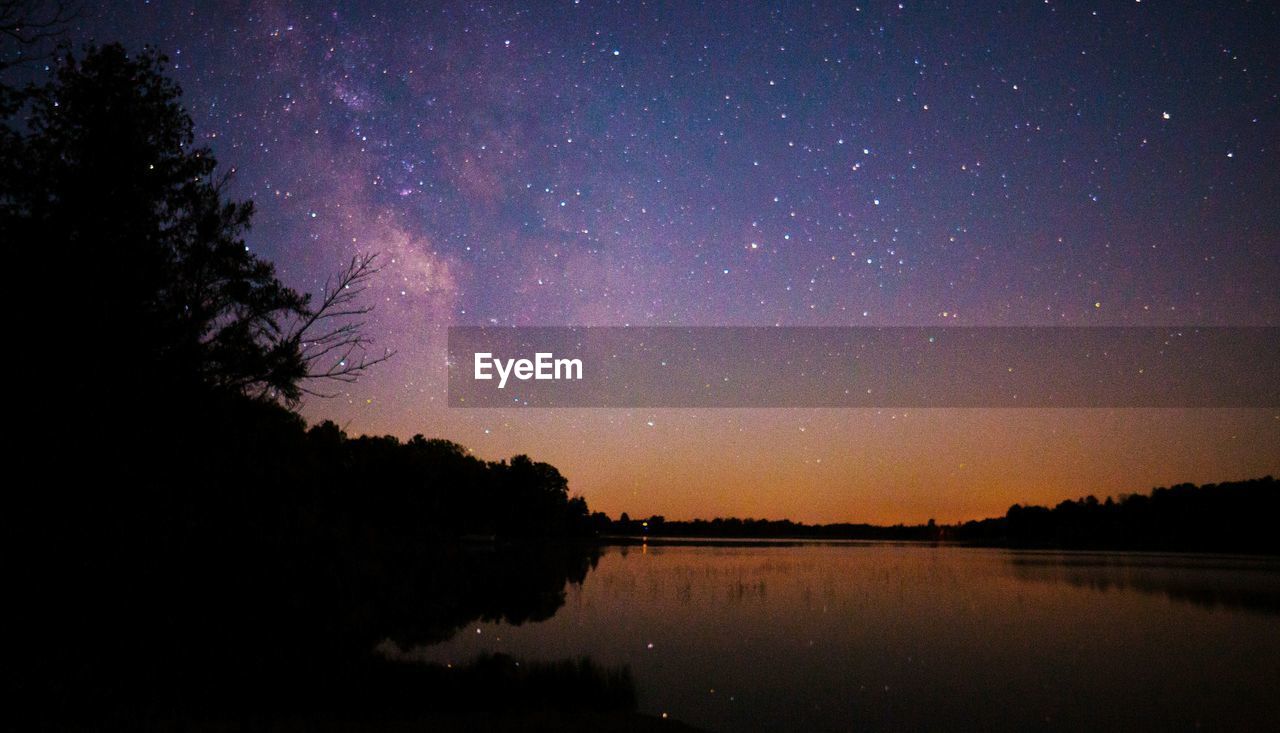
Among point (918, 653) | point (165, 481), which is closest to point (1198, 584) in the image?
point (918, 653)

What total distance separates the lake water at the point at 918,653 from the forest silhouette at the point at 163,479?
7.55 feet

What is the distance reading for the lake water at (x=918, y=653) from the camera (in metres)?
14.1

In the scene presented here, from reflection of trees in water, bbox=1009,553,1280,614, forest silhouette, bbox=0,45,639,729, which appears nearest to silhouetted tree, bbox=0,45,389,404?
forest silhouette, bbox=0,45,639,729

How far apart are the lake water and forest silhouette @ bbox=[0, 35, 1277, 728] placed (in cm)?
230

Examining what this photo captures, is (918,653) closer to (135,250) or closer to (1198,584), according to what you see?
(135,250)

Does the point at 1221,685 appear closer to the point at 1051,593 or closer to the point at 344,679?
the point at 344,679

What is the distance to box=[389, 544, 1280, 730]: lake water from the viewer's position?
554 inches

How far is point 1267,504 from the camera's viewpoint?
4013 inches

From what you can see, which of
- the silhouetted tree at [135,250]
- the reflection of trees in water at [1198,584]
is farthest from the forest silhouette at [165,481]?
the reflection of trees in water at [1198,584]

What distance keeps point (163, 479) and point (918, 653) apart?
55.8 feet

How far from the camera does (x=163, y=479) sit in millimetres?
14078

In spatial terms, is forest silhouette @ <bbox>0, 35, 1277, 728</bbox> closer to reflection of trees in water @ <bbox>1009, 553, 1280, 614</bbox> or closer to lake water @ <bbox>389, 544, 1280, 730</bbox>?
lake water @ <bbox>389, 544, 1280, 730</bbox>

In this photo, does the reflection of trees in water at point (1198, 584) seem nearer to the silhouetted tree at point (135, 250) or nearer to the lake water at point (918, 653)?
the lake water at point (918, 653)

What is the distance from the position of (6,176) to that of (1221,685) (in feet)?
82.4
